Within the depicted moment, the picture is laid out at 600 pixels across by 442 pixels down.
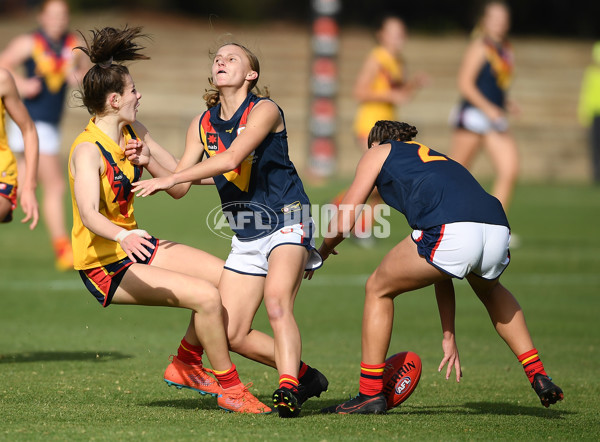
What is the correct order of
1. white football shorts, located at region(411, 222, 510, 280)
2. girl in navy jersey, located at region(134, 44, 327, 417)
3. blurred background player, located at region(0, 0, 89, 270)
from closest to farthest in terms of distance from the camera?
white football shorts, located at region(411, 222, 510, 280), girl in navy jersey, located at region(134, 44, 327, 417), blurred background player, located at region(0, 0, 89, 270)

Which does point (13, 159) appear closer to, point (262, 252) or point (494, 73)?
point (262, 252)

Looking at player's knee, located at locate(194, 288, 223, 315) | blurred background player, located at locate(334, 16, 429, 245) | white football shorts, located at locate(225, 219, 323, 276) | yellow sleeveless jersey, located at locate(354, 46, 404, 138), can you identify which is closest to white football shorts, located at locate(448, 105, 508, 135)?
blurred background player, located at locate(334, 16, 429, 245)

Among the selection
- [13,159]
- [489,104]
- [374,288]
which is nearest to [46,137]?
[13,159]

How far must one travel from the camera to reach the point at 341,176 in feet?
81.9

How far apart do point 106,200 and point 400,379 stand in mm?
1825

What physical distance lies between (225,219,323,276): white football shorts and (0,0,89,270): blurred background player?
5735 mm

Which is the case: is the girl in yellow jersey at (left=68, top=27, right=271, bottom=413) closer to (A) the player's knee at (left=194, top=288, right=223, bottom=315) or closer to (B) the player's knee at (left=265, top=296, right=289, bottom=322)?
(A) the player's knee at (left=194, top=288, right=223, bottom=315)

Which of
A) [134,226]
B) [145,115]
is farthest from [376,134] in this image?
[145,115]

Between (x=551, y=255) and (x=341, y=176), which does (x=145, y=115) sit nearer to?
(x=341, y=176)

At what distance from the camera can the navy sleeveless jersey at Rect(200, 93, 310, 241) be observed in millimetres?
5355

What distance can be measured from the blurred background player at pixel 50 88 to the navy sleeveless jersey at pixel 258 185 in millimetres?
5660

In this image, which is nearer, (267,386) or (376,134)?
(376,134)

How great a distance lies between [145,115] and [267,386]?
73.9 ft

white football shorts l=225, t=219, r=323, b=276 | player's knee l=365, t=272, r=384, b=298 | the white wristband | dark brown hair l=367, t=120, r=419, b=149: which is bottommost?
player's knee l=365, t=272, r=384, b=298
